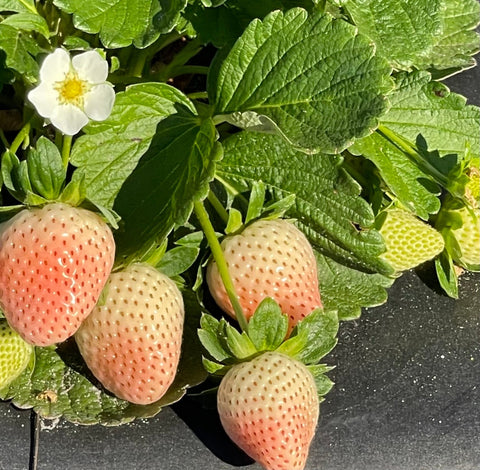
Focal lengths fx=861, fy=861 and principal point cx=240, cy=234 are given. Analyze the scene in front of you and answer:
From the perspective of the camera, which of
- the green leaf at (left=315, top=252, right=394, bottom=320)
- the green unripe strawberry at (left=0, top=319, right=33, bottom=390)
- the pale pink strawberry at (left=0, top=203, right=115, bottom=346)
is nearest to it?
the pale pink strawberry at (left=0, top=203, right=115, bottom=346)

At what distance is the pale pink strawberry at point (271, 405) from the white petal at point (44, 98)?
0.31m

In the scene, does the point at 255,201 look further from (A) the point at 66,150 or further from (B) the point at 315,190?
(A) the point at 66,150

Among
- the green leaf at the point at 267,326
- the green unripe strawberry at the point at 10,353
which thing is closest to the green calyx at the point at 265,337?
the green leaf at the point at 267,326

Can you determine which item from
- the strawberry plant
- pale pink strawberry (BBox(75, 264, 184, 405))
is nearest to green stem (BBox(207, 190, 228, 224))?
the strawberry plant

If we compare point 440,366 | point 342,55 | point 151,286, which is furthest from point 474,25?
point 151,286

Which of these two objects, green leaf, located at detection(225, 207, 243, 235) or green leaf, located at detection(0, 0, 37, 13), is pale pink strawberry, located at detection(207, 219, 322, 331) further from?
green leaf, located at detection(0, 0, 37, 13)

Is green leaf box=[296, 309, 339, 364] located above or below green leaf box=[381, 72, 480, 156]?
below

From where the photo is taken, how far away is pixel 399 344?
1.07m

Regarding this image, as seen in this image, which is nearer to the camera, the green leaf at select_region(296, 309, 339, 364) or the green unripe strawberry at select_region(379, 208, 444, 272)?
the green leaf at select_region(296, 309, 339, 364)

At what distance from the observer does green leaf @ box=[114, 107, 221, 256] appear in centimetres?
85

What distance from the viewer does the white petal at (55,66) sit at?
0.82 metres

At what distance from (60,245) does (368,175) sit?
0.41m

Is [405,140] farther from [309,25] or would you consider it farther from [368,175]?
[309,25]

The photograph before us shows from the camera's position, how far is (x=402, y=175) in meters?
1.00
